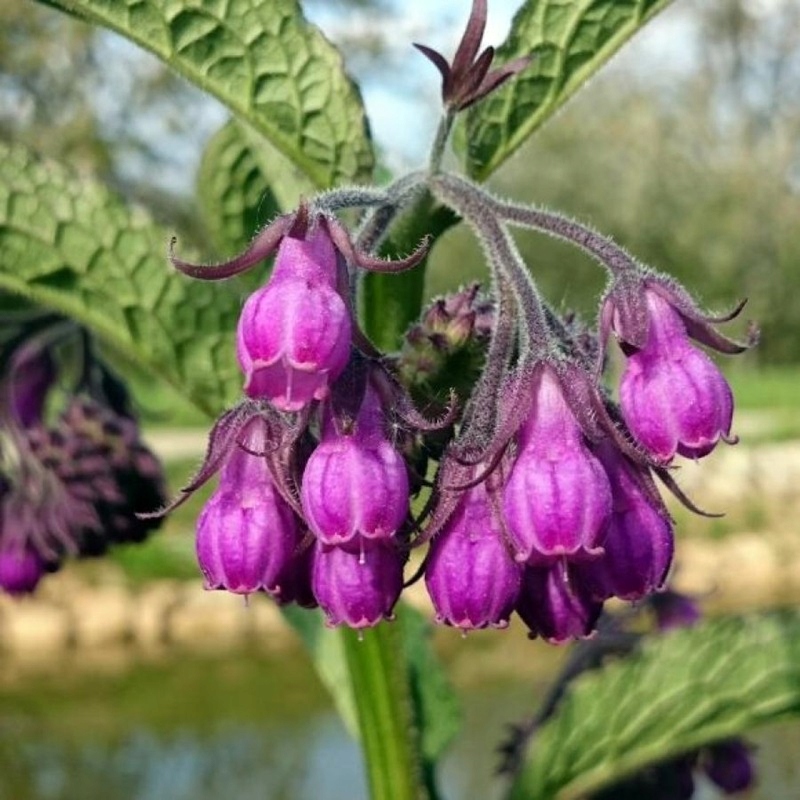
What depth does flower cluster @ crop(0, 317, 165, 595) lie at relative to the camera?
2.11 metres

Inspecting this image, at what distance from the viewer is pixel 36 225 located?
5.12 ft

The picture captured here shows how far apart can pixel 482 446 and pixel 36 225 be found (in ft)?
1.93

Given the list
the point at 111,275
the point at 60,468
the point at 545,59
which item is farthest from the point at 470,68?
the point at 60,468

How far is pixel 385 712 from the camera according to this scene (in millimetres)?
1664

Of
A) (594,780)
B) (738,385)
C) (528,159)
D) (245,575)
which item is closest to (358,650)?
(594,780)

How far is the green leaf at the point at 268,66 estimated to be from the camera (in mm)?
1351

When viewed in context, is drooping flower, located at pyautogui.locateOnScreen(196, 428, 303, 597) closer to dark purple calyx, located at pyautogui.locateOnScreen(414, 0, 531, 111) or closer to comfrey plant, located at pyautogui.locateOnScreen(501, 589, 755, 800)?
dark purple calyx, located at pyautogui.locateOnScreen(414, 0, 531, 111)

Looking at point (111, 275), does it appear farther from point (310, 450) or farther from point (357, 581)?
point (357, 581)

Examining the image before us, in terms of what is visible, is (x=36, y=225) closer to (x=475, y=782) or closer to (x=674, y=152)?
(x=475, y=782)

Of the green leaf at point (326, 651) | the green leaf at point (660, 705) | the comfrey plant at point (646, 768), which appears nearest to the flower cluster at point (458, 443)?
the green leaf at point (660, 705)

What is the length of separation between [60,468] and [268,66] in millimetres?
932

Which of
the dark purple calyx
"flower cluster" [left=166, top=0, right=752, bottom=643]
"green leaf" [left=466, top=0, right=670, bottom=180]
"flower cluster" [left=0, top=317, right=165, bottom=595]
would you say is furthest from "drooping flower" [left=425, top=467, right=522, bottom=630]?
"flower cluster" [left=0, top=317, right=165, bottom=595]

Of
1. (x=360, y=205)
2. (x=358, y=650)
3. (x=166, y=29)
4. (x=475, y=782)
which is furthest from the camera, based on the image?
(x=475, y=782)

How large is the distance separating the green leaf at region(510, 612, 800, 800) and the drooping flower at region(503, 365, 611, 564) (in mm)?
631
